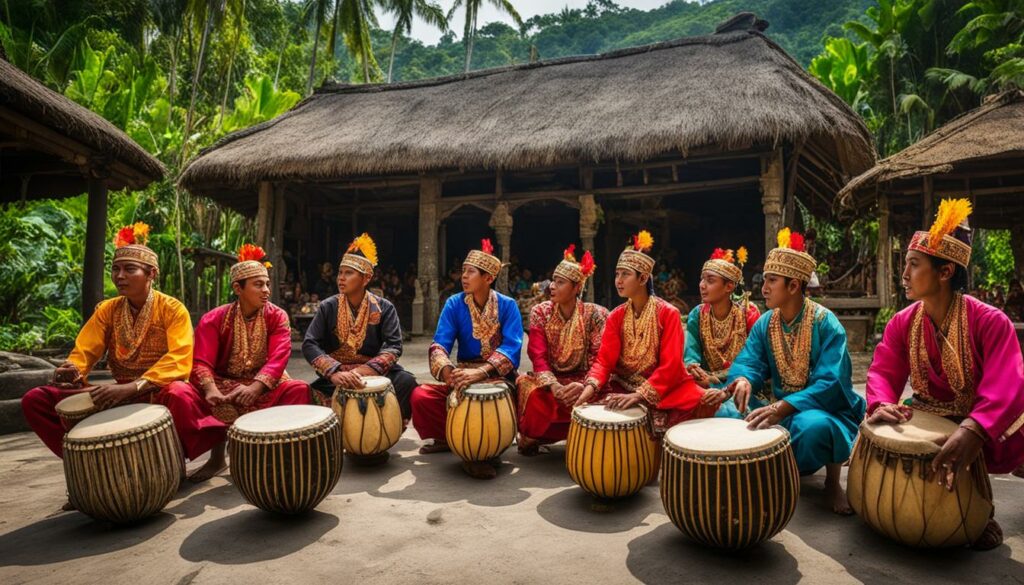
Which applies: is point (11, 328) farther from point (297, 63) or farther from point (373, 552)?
point (297, 63)

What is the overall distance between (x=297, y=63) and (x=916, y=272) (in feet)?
99.3

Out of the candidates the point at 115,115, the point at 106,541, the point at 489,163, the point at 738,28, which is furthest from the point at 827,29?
the point at 106,541

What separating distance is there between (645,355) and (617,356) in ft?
0.57

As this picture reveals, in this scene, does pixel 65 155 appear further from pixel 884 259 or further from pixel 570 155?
pixel 884 259

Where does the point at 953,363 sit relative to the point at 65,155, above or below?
below

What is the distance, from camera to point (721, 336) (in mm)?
3900

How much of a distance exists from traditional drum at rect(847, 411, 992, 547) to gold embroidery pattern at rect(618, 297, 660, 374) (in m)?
1.33

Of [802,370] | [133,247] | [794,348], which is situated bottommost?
[802,370]

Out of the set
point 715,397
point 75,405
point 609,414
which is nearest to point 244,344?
point 75,405

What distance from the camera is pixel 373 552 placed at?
253 centimetres

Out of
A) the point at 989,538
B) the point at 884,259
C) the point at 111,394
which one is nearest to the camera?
the point at 989,538

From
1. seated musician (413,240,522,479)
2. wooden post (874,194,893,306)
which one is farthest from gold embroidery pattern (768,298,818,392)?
wooden post (874,194,893,306)

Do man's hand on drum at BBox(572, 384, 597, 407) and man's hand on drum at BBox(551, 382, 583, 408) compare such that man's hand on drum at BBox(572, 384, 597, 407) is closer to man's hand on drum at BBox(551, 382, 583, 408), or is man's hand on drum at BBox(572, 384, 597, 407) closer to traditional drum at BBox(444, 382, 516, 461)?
man's hand on drum at BBox(551, 382, 583, 408)

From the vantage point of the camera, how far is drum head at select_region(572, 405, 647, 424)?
295cm
